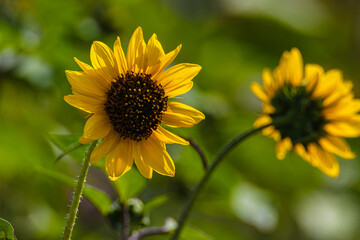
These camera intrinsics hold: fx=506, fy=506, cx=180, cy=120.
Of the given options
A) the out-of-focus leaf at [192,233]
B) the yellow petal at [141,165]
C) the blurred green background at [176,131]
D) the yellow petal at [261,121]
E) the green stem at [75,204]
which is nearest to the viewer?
the green stem at [75,204]

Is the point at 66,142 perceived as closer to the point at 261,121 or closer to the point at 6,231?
the point at 6,231

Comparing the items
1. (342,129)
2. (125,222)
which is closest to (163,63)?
(125,222)

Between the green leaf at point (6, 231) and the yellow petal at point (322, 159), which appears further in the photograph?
the yellow petal at point (322, 159)

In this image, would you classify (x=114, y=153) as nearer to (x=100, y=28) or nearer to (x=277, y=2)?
(x=100, y=28)

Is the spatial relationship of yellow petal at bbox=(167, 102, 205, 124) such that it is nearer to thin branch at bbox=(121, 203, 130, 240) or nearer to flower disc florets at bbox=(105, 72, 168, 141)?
flower disc florets at bbox=(105, 72, 168, 141)

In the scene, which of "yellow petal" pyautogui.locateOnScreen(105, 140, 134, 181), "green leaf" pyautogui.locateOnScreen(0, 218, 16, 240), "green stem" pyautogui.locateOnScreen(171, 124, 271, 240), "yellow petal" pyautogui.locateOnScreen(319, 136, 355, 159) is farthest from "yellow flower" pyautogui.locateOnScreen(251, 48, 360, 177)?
"green leaf" pyautogui.locateOnScreen(0, 218, 16, 240)

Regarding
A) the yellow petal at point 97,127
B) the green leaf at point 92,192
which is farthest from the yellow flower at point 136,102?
the green leaf at point 92,192

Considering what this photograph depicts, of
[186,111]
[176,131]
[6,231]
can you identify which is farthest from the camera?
[176,131]

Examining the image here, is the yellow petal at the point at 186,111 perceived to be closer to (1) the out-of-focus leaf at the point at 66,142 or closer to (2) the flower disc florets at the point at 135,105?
(2) the flower disc florets at the point at 135,105
